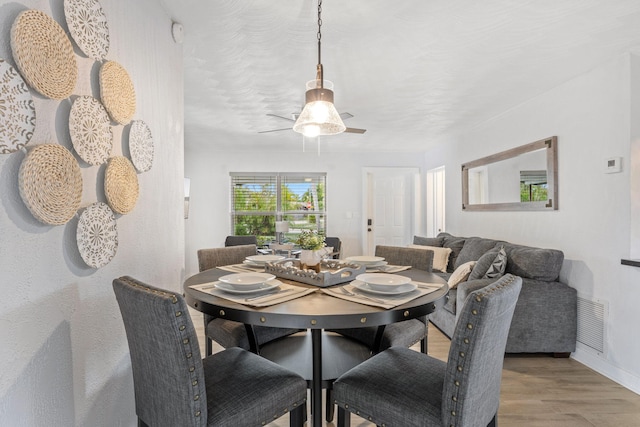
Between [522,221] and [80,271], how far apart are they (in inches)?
149

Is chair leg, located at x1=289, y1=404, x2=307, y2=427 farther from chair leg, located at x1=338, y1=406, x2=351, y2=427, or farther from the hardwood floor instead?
the hardwood floor

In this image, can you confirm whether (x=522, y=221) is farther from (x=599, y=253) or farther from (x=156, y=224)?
(x=156, y=224)

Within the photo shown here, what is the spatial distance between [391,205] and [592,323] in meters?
3.97

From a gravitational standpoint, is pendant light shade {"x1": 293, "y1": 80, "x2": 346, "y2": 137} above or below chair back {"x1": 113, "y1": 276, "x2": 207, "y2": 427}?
above

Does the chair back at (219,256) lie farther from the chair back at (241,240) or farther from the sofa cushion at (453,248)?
the chair back at (241,240)

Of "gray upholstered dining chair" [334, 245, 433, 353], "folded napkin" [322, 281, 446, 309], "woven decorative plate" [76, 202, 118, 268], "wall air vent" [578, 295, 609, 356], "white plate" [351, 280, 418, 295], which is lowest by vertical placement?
"wall air vent" [578, 295, 609, 356]

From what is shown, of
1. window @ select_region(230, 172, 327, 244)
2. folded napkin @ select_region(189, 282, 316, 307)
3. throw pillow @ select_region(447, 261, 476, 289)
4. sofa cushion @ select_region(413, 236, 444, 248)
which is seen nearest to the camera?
folded napkin @ select_region(189, 282, 316, 307)

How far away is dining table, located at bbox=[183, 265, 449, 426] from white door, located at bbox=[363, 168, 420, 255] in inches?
180

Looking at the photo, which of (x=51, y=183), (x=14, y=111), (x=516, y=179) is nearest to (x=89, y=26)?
(x=14, y=111)

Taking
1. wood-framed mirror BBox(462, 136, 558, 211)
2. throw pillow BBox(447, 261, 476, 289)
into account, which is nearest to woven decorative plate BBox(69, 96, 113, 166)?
throw pillow BBox(447, 261, 476, 289)

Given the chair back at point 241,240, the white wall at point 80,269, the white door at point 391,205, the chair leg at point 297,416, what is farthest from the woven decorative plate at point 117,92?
the white door at point 391,205

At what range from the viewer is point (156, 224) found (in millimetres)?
1865

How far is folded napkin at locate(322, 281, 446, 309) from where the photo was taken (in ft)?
4.14

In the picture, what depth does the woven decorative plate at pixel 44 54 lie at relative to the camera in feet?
3.10
